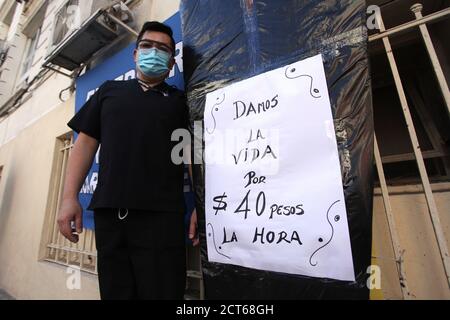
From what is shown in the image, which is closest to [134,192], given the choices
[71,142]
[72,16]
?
[71,142]

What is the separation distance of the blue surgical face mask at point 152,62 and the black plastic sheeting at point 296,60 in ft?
0.54

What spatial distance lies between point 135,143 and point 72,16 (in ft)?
7.88

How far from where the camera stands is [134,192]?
1017 mm

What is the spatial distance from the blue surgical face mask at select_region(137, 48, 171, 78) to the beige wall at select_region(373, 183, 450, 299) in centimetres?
116

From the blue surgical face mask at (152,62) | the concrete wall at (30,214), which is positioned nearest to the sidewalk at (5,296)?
the concrete wall at (30,214)

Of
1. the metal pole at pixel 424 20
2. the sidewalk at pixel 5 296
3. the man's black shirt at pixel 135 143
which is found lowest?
the sidewalk at pixel 5 296

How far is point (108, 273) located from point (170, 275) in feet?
0.85

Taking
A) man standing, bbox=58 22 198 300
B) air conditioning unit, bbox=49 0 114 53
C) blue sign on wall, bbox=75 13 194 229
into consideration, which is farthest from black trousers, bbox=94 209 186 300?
air conditioning unit, bbox=49 0 114 53

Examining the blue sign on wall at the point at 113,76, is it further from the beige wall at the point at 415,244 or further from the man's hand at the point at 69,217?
the beige wall at the point at 415,244

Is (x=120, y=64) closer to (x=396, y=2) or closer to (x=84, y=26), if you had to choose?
(x=84, y=26)

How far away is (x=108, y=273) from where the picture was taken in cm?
103

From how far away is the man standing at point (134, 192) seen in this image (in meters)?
1.01

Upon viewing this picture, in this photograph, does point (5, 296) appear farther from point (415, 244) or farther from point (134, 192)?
point (415, 244)
